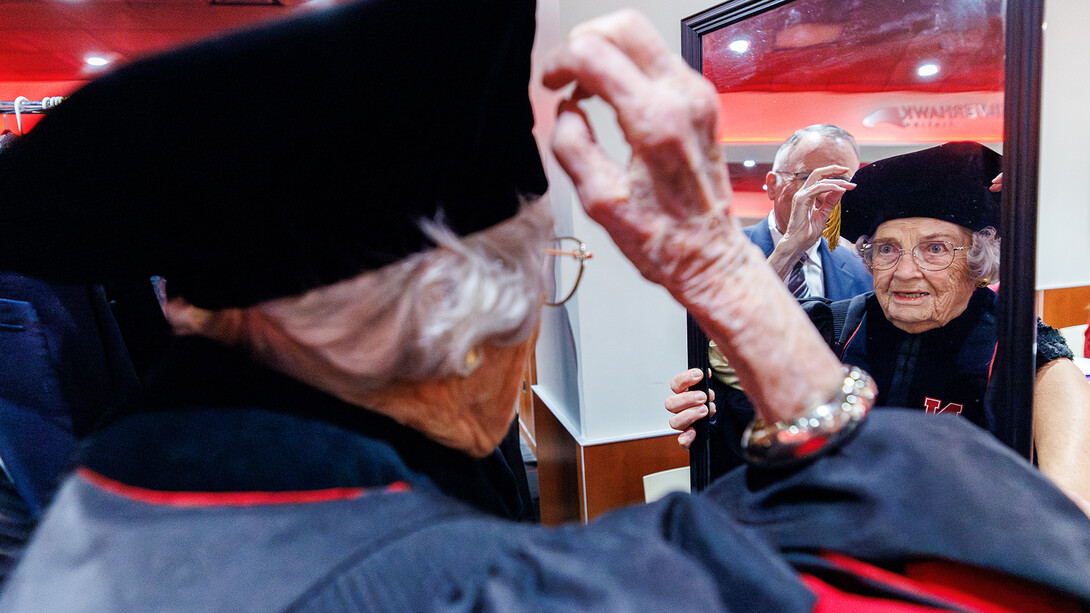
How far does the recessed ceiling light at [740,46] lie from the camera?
1.02 m

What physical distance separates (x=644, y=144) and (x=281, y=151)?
271 mm

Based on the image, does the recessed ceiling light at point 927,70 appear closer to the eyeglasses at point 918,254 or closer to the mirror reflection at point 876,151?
the mirror reflection at point 876,151

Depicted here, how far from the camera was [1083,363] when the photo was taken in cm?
115

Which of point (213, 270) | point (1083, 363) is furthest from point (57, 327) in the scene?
point (1083, 363)

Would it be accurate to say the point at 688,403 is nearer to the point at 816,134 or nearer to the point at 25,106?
the point at 816,134

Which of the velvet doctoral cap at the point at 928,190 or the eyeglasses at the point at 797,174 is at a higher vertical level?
the eyeglasses at the point at 797,174

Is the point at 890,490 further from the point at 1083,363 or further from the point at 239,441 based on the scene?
the point at 1083,363

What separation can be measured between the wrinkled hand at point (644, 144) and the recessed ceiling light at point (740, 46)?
70cm

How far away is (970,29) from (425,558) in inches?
36.1

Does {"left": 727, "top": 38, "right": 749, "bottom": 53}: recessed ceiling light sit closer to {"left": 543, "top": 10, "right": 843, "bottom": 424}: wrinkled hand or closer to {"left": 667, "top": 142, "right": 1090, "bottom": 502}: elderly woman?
{"left": 667, "top": 142, "right": 1090, "bottom": 502}: elderly woman

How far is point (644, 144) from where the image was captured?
0.41m

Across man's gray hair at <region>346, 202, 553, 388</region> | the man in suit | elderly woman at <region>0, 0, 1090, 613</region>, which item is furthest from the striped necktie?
man's gray hair at <region>346, 202, 553, 388</region>

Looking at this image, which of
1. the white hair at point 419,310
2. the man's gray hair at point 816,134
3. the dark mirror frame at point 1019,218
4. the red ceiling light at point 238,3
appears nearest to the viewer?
the white hair at point 419,310

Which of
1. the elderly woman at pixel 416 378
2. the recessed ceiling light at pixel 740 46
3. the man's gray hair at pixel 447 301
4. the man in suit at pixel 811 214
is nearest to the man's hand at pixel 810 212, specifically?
the man in suit at pixel 811 214
